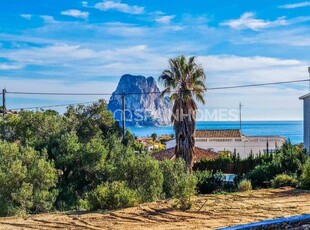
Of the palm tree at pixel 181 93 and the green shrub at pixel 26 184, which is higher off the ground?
the palm tree at pixel 181 93

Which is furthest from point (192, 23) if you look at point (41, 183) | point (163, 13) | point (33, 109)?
point (33, 109)

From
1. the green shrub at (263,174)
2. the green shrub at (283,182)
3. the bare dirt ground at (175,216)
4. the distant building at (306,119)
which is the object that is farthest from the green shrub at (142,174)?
the distant building at (306,119)

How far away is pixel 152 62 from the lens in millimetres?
29000

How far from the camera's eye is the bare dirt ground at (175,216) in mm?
8602

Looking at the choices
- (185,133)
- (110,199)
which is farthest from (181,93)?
(110,199)

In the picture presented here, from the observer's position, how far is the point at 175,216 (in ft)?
30.9

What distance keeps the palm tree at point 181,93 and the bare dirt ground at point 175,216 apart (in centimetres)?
1321

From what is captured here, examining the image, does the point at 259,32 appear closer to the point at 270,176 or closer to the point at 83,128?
the point at 270,176

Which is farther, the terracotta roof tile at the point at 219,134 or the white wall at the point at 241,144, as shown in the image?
the terracotta roof tile at the point at 219,134

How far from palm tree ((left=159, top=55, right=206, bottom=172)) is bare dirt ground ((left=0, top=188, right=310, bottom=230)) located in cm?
1321

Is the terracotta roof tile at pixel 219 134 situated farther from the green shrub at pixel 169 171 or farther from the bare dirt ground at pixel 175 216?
the bare dirt ground at pixel 175 216

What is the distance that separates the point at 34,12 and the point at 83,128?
8933mm

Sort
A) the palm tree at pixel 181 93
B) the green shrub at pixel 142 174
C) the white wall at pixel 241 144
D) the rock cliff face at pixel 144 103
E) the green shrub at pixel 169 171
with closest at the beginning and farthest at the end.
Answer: the green shrub at pixel 142 174 → the green shrub at pixel 169 171 → the palm tree at pixel 181 93 → the white wall at pixel 241 144 → the rock cliff face at pixel 144 103

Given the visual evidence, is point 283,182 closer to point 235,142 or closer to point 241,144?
point 241,144
